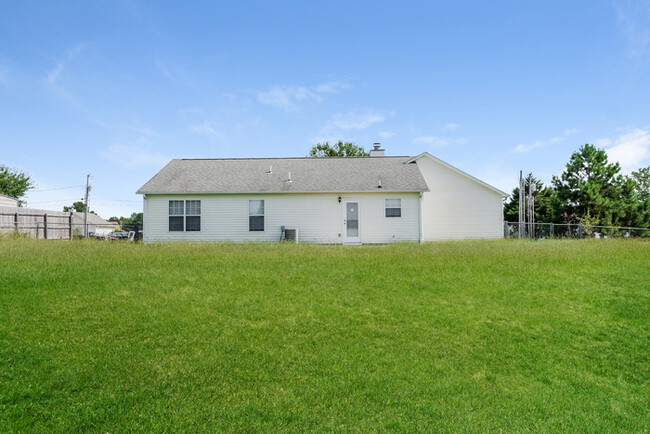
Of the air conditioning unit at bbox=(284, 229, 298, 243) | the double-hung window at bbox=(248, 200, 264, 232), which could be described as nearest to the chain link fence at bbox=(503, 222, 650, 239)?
the air conditioning unit at bbox=(284, 229, 298, 243)

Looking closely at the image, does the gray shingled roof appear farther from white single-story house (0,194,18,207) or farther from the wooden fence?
white single-story house (0,194,18,207)

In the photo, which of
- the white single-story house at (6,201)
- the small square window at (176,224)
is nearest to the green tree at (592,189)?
the small square window at (176,224)

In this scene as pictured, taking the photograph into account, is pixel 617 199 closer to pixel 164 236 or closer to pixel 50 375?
pixel 164 236

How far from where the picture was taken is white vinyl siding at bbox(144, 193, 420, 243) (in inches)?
655

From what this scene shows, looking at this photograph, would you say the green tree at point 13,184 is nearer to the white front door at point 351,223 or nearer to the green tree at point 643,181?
the white front door at point 351,223

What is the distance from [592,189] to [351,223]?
714 inches

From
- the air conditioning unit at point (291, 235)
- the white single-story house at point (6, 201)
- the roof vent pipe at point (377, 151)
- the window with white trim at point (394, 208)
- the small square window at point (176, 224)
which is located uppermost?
the roof vent pipe at point (377, 151)

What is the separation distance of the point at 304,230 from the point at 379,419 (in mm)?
13257

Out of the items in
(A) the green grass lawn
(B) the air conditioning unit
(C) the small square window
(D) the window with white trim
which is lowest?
(A) the green grass lawn

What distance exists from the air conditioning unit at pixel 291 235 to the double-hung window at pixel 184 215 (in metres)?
3.99

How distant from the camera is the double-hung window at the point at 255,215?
16.9 metres

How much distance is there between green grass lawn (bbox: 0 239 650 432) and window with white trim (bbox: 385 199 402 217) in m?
8.22

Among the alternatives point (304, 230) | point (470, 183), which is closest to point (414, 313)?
point (304, 230)

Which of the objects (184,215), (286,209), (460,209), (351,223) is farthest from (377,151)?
(184,215)
